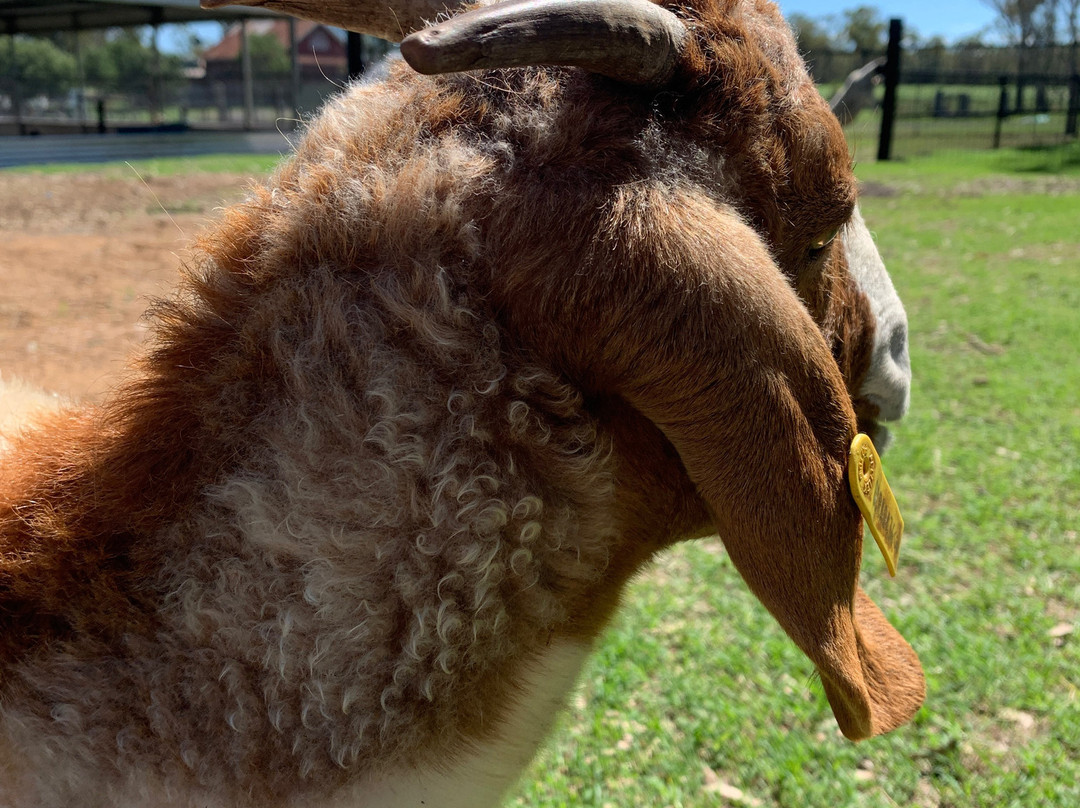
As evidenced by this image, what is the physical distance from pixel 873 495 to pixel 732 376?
1.73 feet

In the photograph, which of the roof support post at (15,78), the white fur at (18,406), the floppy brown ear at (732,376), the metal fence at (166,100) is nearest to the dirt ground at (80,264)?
the white fur at (18,406)

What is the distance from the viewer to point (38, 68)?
32.0 m

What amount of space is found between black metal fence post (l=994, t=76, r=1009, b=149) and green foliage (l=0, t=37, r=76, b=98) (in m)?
30.8

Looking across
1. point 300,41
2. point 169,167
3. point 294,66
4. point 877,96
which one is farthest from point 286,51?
point 877,96

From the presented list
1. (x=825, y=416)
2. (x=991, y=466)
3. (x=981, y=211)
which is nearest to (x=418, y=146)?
(x=825, y=416)

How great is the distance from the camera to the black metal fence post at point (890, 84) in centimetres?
1619

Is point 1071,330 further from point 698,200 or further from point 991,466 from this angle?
point 698,200

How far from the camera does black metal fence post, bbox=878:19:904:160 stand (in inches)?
637

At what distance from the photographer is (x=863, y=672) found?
2004 mm

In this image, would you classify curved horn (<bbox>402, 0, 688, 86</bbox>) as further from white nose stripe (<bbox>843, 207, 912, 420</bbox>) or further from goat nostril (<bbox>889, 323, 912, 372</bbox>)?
goat nostril (<bbox>889, 323, 912, 372</bbox>)

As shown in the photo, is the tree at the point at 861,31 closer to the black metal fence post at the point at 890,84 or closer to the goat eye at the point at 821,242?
the black metal fence post at the point at 890,84

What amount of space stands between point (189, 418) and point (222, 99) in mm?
38548

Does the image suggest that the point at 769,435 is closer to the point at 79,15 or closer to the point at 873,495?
the point at 873,495

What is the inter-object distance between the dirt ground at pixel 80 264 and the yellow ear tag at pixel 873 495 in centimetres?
365
